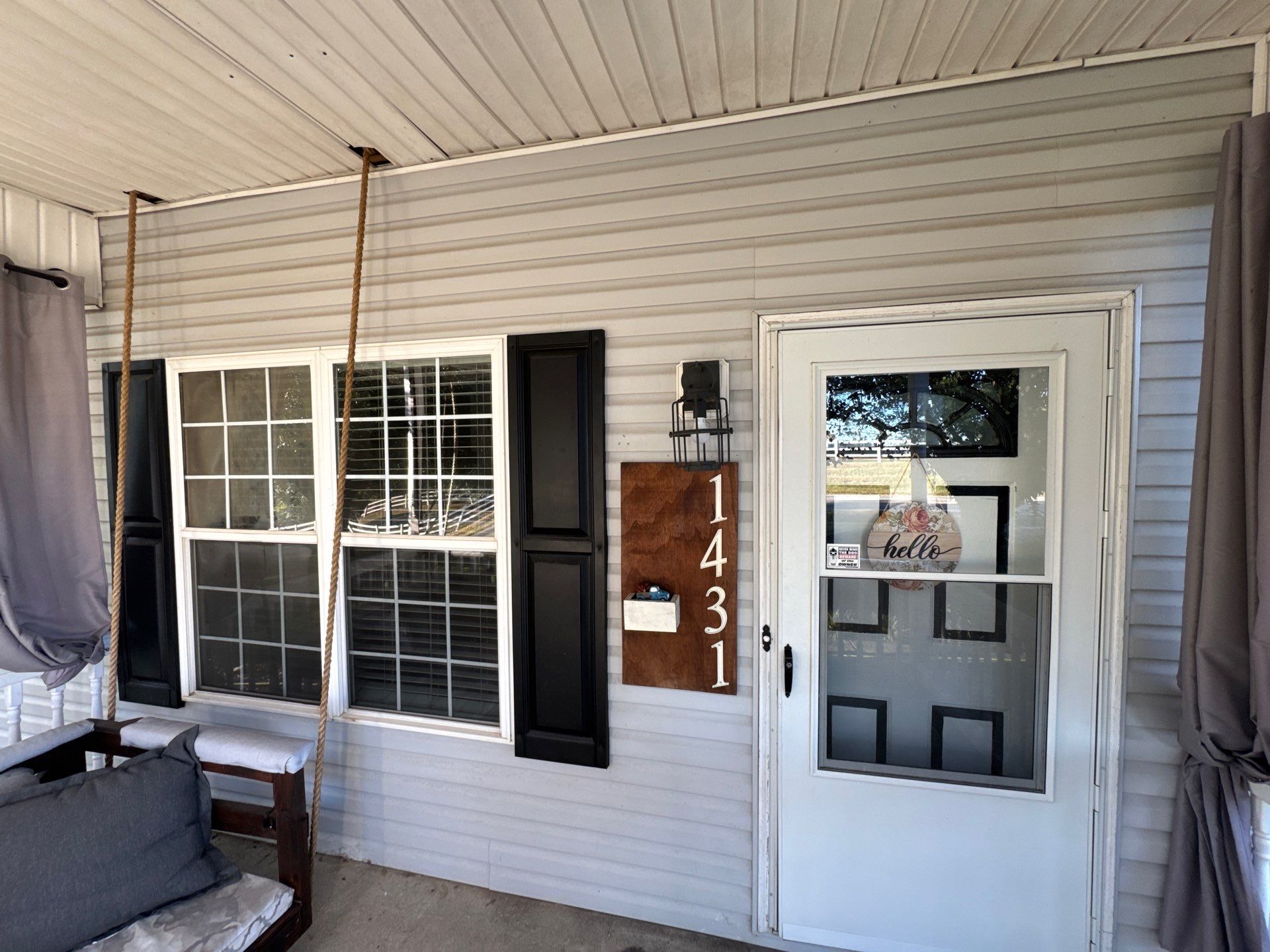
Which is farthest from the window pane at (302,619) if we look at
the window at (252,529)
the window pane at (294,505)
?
the window pane at (294,505)

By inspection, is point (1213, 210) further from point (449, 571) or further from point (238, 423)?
point (238, 423)

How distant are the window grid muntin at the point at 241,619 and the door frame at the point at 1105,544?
6.42ft

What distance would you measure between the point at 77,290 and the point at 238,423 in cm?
88

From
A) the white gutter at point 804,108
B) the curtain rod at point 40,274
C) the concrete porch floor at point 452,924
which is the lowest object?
the concrete porch floor at point 452,924

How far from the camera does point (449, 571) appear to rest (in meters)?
2.28

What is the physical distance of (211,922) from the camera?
1.56 metres

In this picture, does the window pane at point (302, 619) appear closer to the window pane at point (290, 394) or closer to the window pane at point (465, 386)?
the window pane at point (290, 394)

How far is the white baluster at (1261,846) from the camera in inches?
57.4

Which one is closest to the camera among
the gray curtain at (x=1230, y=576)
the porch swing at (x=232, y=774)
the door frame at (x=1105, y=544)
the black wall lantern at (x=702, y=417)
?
the gray curtain at (x=1230, y=576)

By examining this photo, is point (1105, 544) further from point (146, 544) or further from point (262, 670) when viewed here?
point (146, 544)

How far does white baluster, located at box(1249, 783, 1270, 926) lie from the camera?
1.46 metres

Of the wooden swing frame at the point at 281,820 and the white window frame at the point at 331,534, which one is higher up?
the white window frame at the point at 331,534

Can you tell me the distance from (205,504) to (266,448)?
46 cm

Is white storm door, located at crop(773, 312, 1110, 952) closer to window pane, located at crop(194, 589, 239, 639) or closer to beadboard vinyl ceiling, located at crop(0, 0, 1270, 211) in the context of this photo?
beadboard vinyl ceiling, located at crop(0, 0, 1270, 211)
